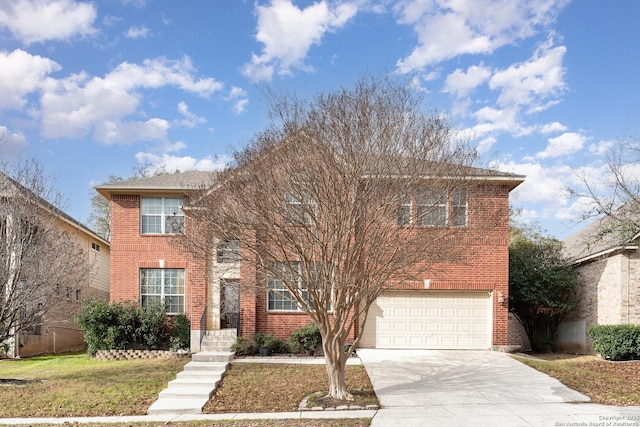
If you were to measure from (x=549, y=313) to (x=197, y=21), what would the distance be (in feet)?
48.4

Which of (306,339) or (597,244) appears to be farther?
(597,244)

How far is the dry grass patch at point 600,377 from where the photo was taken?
1137cm

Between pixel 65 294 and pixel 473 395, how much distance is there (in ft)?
38.4

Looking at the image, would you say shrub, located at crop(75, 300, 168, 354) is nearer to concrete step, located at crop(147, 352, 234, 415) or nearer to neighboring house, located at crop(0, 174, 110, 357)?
neighboring house, located at crop(0, 174, 110, 357)

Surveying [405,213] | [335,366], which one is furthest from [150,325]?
[405,213]

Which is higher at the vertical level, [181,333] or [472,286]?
[472,286]

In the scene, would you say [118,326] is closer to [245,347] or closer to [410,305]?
[245,347]

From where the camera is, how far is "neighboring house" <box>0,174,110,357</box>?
49.5ft

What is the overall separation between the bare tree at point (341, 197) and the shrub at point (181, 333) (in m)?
7.49

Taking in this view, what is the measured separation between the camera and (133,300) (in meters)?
18.7

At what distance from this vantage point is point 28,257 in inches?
541

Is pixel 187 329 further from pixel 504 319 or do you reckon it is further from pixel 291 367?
pixel 504 319

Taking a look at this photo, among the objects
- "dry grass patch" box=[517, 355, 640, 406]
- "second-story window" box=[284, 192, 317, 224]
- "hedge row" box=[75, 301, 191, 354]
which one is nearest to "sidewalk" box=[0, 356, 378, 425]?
"second-story window" box=[284, 192, 317, 224]

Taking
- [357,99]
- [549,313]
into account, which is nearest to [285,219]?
[357,99]
